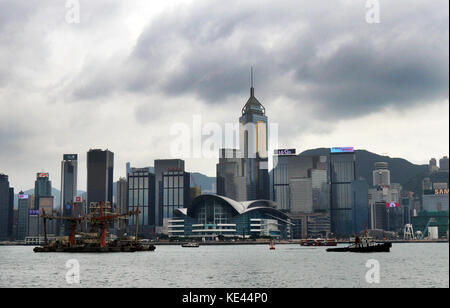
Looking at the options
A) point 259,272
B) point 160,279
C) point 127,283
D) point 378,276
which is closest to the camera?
point 127,283

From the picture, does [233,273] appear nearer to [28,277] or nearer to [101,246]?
Result: [28,277]

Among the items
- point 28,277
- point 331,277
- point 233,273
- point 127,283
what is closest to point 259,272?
point 233,273

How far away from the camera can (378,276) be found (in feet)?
295

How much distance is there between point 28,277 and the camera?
87.2 m
